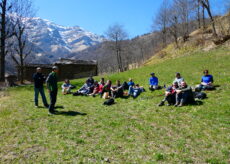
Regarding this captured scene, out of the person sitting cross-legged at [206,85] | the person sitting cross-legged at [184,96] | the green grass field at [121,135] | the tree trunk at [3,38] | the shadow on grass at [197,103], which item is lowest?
the green grass field at [121,135]

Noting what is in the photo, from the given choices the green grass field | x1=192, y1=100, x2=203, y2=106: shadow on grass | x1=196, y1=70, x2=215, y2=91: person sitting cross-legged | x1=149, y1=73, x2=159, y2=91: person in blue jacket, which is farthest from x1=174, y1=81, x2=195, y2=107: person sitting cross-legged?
x1=149, y1=73, x2=159, y2=91: person in blue jacket

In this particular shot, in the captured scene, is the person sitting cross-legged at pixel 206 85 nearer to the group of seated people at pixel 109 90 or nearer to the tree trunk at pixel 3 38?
the group of seated people at pixel 109 90

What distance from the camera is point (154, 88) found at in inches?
556

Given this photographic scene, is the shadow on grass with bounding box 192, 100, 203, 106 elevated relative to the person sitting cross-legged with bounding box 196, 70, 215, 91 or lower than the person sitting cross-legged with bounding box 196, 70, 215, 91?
lower

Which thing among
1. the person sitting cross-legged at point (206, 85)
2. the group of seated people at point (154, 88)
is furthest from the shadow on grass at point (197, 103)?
the person sitting cross-legged at point (206, 85)

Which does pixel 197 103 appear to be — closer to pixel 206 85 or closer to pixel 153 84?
pixel 206 85

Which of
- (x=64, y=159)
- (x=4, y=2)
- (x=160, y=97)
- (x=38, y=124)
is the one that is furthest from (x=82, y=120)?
(x=4, y=2)

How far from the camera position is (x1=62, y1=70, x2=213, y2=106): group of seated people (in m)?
9.60

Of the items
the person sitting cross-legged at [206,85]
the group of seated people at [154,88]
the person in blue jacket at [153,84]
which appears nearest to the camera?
the group of seated people at [154,88]

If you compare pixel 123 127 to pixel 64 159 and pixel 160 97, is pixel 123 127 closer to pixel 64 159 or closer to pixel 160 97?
pixel 64 159

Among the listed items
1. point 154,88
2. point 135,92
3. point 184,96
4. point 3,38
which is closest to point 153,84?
point 154,88

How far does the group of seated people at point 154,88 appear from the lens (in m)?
9.60

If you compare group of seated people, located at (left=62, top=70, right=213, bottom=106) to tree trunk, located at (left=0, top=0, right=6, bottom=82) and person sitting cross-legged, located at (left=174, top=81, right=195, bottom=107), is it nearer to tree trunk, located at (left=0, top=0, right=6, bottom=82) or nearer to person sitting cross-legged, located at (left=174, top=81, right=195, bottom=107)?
person sitting cross-legged, located at (left=174, top=81, right=195, bottom=107)

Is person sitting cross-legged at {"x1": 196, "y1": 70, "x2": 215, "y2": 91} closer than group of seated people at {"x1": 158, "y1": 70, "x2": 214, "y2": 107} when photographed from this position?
No
